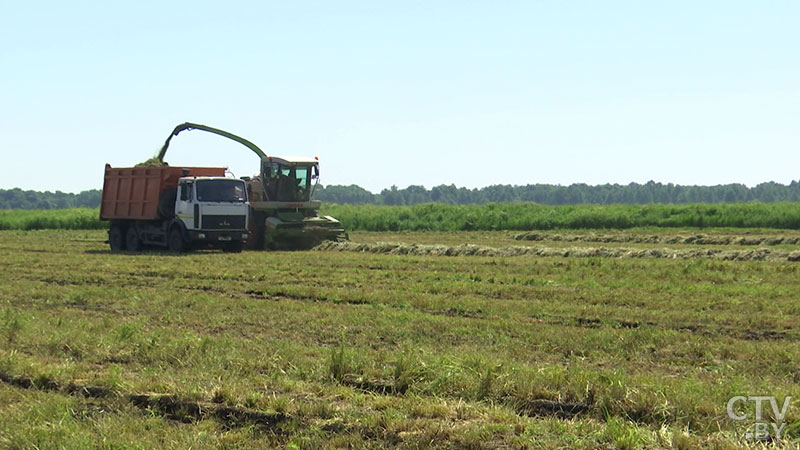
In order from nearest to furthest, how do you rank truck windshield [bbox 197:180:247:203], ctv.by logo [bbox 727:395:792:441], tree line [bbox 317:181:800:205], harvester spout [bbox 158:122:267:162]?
ctv.by logo [bbox 727:395:792:441]
truck windshield [bbox 197:180:247:203]
harvester spout [bbox 158:122:267:162]
tree line [bbox 317:181:800:205]

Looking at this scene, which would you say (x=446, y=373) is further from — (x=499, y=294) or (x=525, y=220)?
(x=525, y=220)

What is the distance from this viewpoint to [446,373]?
8.55m

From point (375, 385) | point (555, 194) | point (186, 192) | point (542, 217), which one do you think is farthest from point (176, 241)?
point (555, 194)

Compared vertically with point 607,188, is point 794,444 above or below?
below

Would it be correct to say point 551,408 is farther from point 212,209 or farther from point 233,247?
point 233,247

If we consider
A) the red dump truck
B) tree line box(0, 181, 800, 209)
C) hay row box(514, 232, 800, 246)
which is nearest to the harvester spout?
the red dump truck

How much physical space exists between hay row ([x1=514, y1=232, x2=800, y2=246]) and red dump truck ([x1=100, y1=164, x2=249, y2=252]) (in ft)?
38.6

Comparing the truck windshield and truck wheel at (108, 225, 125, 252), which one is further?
truck wheel at (108, 225, 125, 252)

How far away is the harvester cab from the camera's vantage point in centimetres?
3038

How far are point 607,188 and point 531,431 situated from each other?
17270 centimetres

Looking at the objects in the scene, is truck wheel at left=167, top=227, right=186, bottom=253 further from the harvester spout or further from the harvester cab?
the harvester spout

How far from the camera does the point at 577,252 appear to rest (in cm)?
2528

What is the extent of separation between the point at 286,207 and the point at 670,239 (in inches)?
532

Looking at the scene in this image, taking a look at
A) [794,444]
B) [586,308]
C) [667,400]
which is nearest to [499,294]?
[586,308]
